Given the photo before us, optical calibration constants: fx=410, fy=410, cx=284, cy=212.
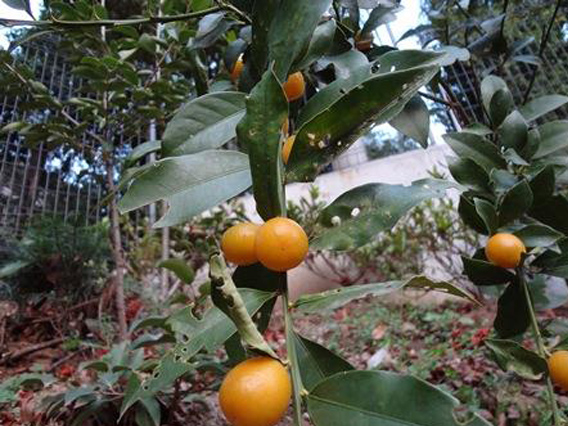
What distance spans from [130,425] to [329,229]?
0.84 metres

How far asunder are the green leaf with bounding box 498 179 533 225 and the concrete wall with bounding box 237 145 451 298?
250 cm

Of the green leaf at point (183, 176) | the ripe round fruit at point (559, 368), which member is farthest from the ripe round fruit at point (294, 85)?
the ripe round fruit at point (559, 368)

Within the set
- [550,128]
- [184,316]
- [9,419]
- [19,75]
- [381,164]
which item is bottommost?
[9,419]

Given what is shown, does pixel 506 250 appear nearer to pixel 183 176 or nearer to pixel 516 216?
pixel 516 216

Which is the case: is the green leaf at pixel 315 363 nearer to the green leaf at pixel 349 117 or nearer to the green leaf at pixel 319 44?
the green leaf at pixel 349 117

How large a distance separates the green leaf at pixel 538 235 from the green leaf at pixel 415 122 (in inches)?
7.7

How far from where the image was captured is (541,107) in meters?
0.80

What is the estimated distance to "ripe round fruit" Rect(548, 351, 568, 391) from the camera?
49 cm

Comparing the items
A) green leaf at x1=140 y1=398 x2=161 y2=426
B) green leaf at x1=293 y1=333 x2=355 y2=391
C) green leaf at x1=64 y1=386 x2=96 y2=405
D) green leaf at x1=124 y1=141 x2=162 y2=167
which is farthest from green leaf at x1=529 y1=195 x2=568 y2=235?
green leaf at x1=64 y1=386 x2=96 y2=405

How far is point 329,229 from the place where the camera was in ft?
1.34

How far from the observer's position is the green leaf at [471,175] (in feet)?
2.21

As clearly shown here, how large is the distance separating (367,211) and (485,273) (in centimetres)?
32

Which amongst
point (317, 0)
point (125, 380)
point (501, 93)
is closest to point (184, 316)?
point (317, 0)

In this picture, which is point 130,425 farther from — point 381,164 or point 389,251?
point 381,164
